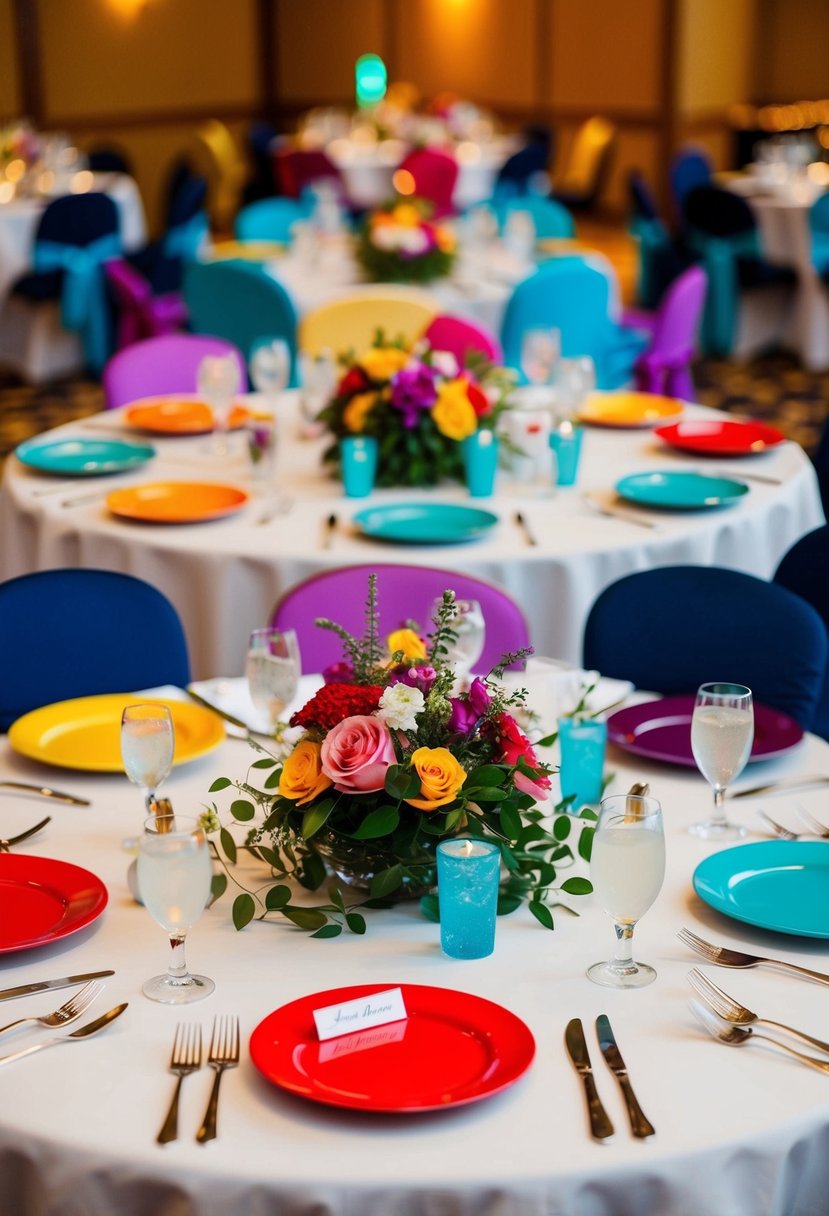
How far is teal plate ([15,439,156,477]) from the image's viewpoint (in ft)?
12.6

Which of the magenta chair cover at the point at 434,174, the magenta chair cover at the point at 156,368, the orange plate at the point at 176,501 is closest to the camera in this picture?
the orange plate at the point at 176,501

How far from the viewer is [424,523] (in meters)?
3.47

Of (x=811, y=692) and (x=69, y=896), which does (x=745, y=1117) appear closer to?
(x=69, y=896)

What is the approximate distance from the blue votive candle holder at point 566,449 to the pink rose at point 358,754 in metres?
2.02

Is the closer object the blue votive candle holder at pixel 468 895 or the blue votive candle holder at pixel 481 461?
the blue votive candle holder at pixel 468 895

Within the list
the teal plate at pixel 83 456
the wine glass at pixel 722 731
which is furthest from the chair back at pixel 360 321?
the wine glass at pixel 722 731

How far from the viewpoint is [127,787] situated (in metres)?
2.22

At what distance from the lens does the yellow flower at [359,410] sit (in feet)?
12.1

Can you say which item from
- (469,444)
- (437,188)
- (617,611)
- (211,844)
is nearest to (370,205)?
(437,188)

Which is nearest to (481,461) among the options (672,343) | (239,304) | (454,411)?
(454,411)

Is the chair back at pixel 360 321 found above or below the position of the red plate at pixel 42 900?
above

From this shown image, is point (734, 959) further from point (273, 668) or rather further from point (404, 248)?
point (404, 248)

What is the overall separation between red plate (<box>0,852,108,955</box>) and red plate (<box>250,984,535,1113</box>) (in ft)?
1.03

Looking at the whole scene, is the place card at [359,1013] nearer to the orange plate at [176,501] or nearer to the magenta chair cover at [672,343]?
the orange plate at [176,501]
